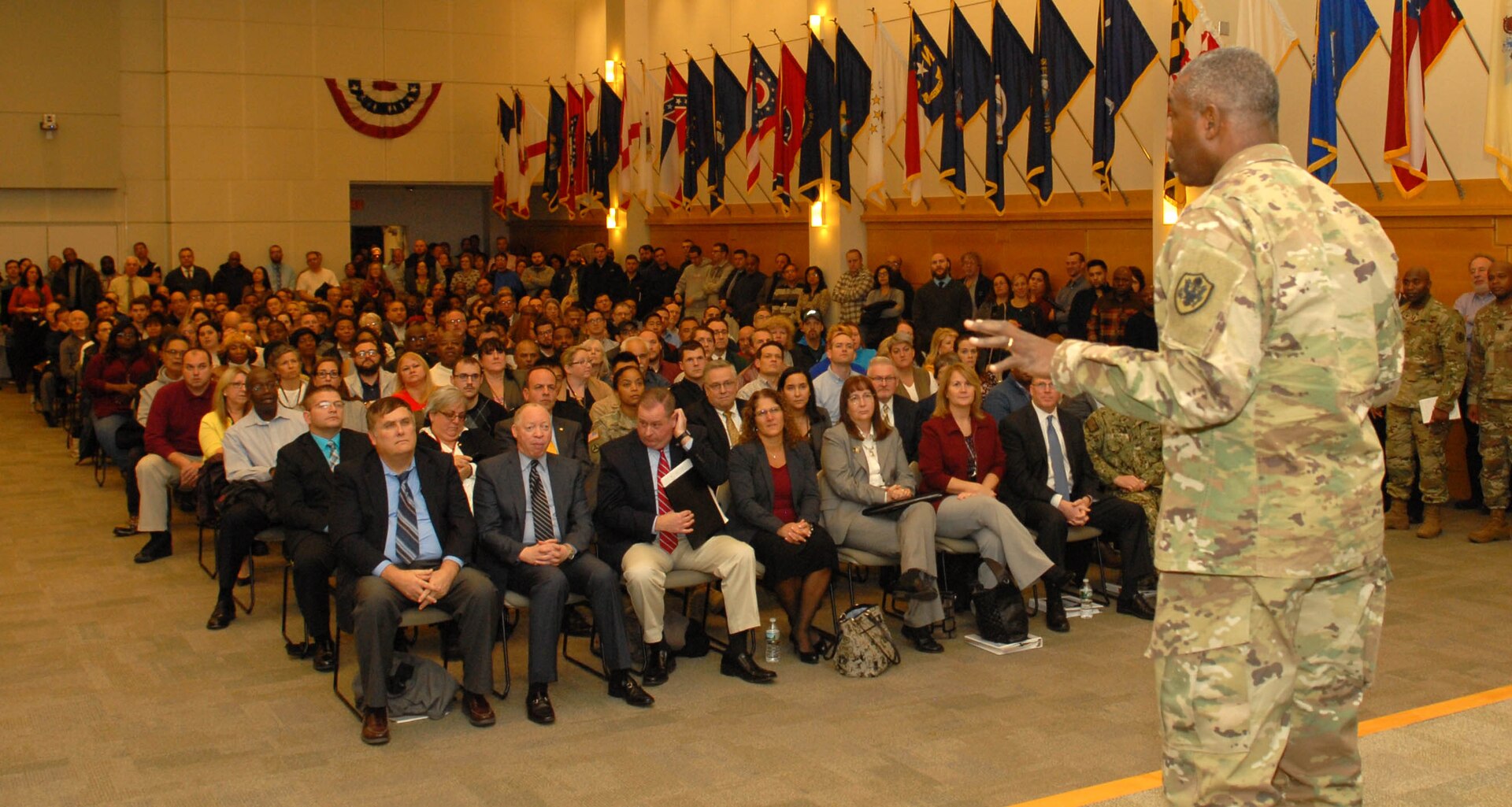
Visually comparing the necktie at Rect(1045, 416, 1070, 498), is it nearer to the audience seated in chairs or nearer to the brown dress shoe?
the audience seated in chairs

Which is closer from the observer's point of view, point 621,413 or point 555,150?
point 621,413

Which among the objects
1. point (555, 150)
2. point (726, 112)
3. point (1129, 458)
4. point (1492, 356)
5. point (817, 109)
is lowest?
point (1129, 458)

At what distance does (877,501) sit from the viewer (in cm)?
578

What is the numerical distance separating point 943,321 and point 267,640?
24.1ft

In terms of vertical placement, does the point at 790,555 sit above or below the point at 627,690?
above

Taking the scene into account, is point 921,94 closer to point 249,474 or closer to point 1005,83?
point 1005,83

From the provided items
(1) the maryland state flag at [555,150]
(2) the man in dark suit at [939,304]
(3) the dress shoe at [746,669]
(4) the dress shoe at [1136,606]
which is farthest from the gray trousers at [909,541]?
(1) the maryland state flag at [555,150]

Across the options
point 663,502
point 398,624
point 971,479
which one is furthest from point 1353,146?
point 398,624

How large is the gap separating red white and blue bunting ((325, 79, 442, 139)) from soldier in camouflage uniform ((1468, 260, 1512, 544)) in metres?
15.7

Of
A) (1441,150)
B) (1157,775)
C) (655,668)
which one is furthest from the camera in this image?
(1441,150)

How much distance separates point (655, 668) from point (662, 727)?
0.54m

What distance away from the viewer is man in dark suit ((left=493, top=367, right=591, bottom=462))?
625cm

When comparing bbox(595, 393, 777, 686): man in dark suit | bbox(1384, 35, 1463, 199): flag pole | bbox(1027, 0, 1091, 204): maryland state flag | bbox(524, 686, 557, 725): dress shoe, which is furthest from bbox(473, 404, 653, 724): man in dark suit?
bbox(1027, 0, 1091, 204): maryland state flag

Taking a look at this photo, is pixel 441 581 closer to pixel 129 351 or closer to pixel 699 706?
pixel 699 706
